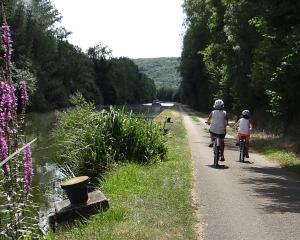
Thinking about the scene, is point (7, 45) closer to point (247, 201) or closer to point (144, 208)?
point (144, 208)

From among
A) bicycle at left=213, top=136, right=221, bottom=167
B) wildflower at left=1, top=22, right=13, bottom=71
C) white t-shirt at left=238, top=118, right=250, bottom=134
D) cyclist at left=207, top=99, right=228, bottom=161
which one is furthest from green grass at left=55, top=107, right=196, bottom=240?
white t-shirt at left=238, top=118, right=250, bottom=134

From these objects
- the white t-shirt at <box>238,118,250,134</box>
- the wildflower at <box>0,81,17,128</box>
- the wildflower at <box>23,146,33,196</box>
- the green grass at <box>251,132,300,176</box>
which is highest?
the wildflower at <box>0,81,17,128</box>

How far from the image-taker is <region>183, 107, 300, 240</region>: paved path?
27.9 feet

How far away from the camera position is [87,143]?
17531 millimetres

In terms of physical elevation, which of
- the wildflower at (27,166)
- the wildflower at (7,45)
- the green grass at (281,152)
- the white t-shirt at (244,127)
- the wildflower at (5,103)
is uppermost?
the wildflower at (7,45)

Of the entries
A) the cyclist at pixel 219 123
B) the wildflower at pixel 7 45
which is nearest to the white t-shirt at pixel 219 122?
the cyclist at pixel 219 123

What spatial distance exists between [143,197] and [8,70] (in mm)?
6106

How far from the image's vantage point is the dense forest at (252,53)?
18.0 metres

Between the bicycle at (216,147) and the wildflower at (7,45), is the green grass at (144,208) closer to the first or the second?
the bicycle at (216,147)

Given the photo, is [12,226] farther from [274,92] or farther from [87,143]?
[274,92]

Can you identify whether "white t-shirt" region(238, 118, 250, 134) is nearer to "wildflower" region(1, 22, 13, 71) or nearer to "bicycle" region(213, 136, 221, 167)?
"bicycle" region(213, 136, 221, 167)

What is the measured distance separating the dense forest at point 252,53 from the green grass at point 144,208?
6.84 metres

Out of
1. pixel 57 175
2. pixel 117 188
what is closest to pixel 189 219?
pixel 117 188

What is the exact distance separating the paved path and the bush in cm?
200
